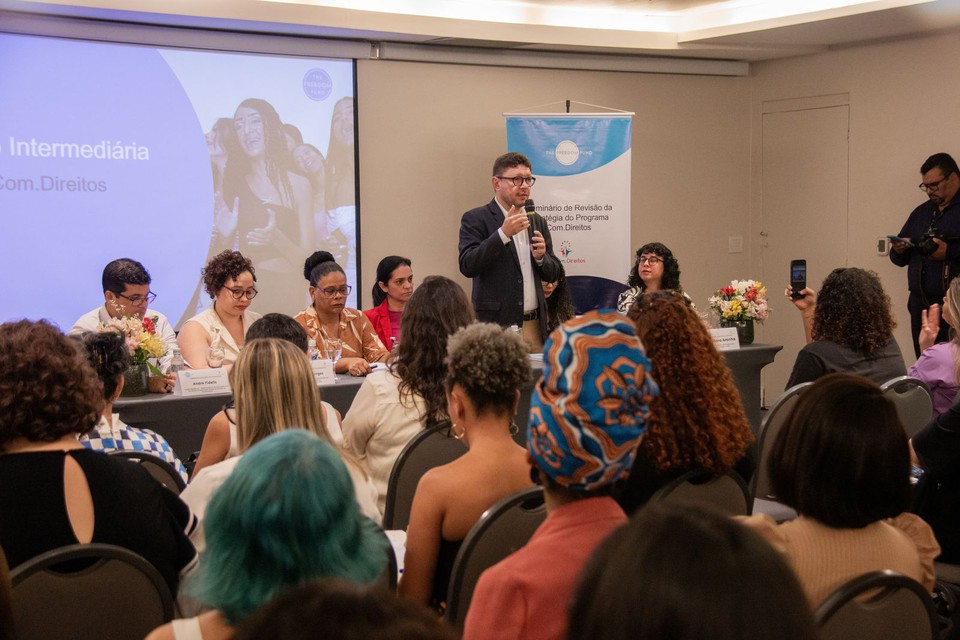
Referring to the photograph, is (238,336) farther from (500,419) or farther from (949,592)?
(949,592)

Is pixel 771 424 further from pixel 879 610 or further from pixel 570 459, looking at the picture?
pixel 570 459

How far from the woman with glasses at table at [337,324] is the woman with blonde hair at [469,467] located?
96.3 inches

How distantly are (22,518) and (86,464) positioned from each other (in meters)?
0.15

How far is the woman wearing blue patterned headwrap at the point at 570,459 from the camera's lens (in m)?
1.34

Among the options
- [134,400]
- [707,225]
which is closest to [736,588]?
[134,400]

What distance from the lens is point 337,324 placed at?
16.0 feet

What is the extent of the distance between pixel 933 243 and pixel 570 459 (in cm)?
595

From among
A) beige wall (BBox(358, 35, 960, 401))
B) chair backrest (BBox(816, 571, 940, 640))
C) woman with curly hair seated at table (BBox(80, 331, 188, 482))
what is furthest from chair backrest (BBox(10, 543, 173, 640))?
beige wall (BBox(358, 35, 960, 401))

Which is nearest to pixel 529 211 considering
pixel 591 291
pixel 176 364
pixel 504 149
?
pixel 591 291

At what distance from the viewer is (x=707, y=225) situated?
836 centimetres

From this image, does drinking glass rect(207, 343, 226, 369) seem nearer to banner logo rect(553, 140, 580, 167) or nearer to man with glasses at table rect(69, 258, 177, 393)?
man with glasses at table rect(69, 258, 177, 393)

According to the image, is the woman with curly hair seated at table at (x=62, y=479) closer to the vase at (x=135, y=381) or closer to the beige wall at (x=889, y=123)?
the vase at (x=135, y=381)

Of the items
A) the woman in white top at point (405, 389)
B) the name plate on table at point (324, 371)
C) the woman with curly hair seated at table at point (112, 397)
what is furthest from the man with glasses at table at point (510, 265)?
the woman with curly hair seated at table at point (112, 397)

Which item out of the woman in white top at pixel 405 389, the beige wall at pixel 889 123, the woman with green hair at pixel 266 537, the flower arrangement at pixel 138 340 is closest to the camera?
the woman with green hair at pixel 266 537
